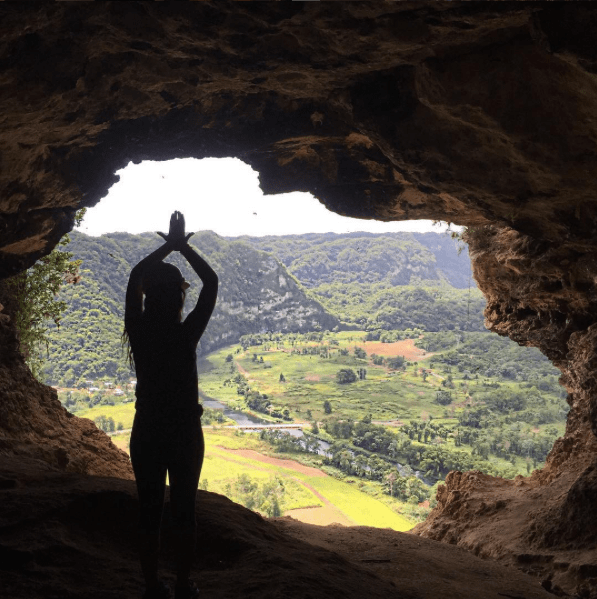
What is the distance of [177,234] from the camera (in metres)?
3.82

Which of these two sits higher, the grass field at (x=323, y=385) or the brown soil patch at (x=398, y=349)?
the brown soil patch at (x=398, y=349)

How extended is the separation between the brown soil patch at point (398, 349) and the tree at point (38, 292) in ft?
194

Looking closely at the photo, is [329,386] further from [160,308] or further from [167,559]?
[160,308]

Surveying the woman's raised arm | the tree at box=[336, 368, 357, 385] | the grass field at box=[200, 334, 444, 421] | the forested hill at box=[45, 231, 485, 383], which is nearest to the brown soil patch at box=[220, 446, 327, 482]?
the grass field at box=[200, 334, 444, 421]

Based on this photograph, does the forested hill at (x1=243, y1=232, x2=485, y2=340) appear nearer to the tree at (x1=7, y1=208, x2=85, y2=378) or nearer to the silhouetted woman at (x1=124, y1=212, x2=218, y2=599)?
the tree at (x1=7, y1=208, x2=85, y2=378)

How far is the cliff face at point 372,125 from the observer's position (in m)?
4.44

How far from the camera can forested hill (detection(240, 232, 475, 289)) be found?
11788 cm

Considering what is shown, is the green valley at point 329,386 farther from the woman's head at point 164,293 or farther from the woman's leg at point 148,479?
the woman's leg at point 148,479

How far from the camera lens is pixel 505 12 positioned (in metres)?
4.07

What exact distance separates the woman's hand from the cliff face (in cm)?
203

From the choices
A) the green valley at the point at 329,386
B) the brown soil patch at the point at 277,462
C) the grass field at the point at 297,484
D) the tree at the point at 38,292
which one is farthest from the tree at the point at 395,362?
the tree at the point at 38,292

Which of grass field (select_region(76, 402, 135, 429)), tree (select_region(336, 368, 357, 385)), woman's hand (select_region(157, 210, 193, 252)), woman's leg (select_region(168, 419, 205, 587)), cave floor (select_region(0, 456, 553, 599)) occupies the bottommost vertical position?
grass field (select_region(76, 402, 135, 429))

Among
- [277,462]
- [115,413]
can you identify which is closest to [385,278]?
[277,462]

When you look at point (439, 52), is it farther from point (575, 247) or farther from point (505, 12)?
point (575, 247)
